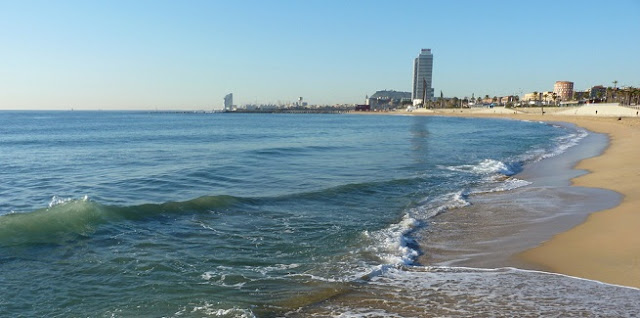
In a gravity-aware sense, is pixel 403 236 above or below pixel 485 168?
below

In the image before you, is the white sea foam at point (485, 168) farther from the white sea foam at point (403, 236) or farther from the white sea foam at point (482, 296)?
the white sea foam at point (482, 296)

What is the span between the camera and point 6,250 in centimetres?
911

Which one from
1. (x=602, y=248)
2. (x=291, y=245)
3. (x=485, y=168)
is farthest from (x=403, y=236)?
(x=485, y=168)

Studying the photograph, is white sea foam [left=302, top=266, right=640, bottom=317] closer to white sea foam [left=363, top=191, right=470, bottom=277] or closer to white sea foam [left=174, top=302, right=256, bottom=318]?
white sea foam [left=363, top=191, right=470, bottom=277]

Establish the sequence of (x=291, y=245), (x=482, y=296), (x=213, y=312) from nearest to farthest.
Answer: (x=213, y=312) < (x=482, y=296) < (x=291, y=245)

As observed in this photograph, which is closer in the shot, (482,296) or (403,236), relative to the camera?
(482,296)

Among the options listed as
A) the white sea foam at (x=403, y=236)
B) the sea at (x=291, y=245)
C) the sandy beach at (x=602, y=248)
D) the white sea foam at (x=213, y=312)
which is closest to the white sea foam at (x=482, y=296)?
the sea at (x=291, y=245)

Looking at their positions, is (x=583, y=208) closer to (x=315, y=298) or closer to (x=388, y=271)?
(x=388, y=271)

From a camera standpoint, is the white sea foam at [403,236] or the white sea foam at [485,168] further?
the white sea foam at [485,168]

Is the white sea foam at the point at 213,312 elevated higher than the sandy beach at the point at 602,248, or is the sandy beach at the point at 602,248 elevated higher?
the sandy beach at the point at 602,248

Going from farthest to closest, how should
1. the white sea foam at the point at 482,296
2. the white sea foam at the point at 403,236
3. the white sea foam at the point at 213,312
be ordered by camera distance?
1. the white sea foam at the point at 403,236
2. the white sea foam at the point at 213,312
3. the white sea foam at the point at 482,296

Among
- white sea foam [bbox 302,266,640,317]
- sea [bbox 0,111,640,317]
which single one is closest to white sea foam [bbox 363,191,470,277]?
sea [bbox 0,111,640,317]

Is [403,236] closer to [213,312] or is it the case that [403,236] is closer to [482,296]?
[482,296]

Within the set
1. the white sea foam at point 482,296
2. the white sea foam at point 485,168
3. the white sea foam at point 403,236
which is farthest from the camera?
the white sea foam at point 485,168
